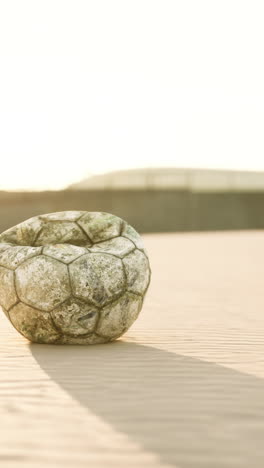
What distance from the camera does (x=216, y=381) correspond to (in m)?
5.19

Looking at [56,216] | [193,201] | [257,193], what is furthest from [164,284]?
[257,193]

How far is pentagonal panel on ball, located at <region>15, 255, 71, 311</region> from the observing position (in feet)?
20.5

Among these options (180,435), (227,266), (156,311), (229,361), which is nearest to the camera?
(180,435)

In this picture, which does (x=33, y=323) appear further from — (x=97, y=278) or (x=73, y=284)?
(x=97, y=278)

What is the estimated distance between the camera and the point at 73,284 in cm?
625

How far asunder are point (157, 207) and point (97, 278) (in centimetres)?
2810

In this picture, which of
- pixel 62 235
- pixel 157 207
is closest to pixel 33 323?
pixel 62 235

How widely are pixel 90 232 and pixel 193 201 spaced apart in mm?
29469

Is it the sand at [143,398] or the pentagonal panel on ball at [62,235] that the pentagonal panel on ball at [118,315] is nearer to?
the sand at [143,398]

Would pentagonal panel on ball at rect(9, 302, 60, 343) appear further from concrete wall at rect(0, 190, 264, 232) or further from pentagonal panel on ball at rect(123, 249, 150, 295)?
concrete wall at rect(0, 190, 264, 232)

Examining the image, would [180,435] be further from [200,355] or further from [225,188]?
[225,188]

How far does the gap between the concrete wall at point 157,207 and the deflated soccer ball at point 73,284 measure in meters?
22.3

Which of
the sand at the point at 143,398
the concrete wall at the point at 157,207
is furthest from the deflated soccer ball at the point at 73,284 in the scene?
the concrete wall at the point at 157,207

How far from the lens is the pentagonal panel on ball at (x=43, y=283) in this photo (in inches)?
246
